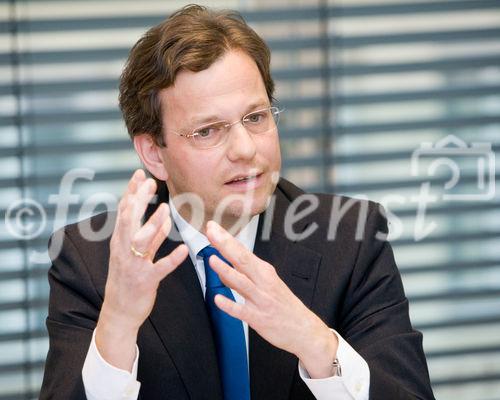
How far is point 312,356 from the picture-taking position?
174 centimetres

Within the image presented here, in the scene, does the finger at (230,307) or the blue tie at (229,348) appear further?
the blue tie at (229,348)

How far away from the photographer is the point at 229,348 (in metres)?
2.08

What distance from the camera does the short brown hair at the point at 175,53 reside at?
208cm

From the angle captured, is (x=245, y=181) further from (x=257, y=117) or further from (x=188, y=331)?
(x=188, y=331)

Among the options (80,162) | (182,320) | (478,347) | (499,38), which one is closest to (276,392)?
(182,320)

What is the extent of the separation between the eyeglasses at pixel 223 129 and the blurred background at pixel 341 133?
1260mm

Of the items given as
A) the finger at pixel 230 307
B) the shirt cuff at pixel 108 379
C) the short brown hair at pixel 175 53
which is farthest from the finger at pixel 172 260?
the short brown hair at pixel 175 53

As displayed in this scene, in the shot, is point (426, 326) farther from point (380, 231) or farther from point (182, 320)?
point (182, 320)

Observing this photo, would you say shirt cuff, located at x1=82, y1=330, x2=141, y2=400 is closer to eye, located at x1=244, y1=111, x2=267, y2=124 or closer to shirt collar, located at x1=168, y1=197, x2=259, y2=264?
shirt collar, located at x1=168, y1=197, x2=259, y2=264

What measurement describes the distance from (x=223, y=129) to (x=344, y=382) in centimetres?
67

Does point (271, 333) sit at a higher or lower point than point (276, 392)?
higher

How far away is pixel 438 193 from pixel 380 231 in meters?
1.37

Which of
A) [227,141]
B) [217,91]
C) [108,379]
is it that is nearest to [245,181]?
[227,141]

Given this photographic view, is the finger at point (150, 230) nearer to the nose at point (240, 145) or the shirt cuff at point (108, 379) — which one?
the shirt cuff at point (108, 379)
